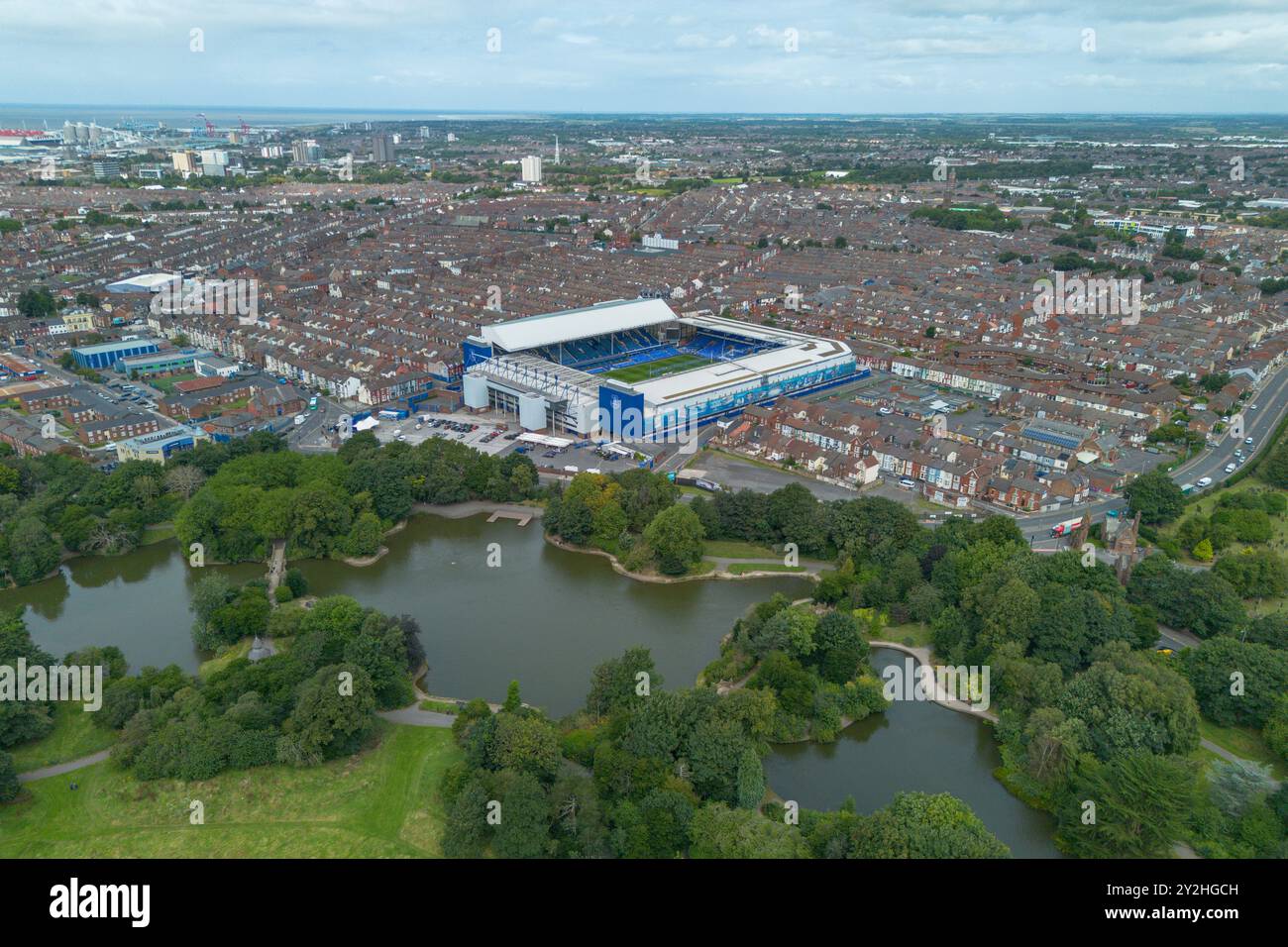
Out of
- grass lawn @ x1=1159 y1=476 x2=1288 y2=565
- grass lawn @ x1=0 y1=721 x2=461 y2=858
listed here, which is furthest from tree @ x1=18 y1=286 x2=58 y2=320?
grass lawn @ x1=1159 y1=476 x2=1288 y2=565

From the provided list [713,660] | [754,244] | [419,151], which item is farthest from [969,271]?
[419,151]

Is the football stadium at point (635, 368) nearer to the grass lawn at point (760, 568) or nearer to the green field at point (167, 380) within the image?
the grass lawn at point (760, 568)

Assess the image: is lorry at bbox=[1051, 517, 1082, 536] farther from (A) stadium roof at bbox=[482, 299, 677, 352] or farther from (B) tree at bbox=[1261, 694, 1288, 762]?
(A) stadium roof at bbox=[482, 299, 677, 352]

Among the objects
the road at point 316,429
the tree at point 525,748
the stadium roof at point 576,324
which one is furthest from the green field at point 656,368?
the tree at point 525,748

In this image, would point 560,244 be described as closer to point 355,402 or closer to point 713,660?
point 355,402

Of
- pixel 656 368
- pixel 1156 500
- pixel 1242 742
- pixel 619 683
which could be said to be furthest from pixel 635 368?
pixel 1242 742

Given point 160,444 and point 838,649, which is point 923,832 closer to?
point 838,649
